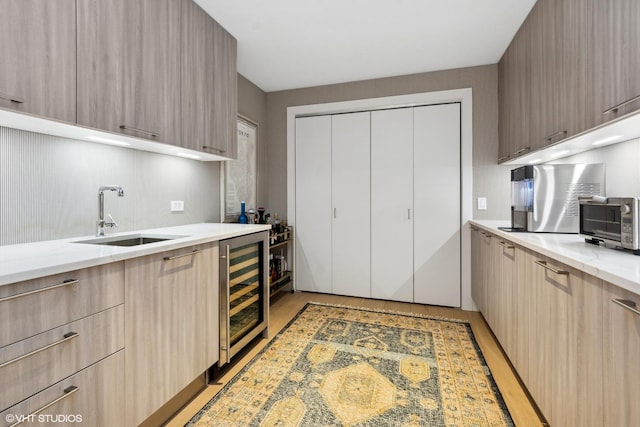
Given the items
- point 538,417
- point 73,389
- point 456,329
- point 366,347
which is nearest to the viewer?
point 73,389

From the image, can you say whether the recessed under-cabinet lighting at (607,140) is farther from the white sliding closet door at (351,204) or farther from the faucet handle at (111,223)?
the faucet handle at (111,223)

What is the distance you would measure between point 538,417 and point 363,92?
3.16 metres

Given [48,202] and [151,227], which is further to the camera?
[151,227]

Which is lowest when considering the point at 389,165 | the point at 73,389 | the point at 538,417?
the point at 538,417

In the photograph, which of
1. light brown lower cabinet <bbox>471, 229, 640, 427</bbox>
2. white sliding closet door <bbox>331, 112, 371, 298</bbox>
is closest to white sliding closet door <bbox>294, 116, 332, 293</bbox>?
white sliding closet door <bbox>331, 112, 371, 298</bbox>

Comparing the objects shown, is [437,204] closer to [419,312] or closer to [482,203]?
[482,203]

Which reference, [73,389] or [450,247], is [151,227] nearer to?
[73,389]

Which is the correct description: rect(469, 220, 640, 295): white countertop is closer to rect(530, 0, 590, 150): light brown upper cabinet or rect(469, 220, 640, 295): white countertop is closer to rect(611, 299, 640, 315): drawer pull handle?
rect(611, 299, 640, 315): drawer pull handle

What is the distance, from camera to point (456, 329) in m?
2.70

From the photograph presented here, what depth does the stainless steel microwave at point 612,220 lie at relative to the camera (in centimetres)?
119

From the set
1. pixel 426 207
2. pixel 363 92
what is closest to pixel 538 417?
pixel 426 207

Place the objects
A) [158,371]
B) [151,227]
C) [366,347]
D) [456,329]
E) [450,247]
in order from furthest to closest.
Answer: [450,247], [456,329], [366,347], [151,227], [158,371]

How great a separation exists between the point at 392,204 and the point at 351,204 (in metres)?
0.47

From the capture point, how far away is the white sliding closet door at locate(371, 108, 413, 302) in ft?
11.0
